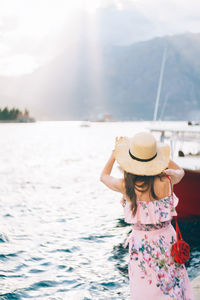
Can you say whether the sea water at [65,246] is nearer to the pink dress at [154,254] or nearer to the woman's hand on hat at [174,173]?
the pink dress at [154,254]

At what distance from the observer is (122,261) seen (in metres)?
9.83

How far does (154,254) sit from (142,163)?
0.87 m

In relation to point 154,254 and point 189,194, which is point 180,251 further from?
point 189,194

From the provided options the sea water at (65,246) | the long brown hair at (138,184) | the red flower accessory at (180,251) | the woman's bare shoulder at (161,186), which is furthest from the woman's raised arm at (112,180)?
the sea water at (65,246)

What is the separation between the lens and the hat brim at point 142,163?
313 centimetres

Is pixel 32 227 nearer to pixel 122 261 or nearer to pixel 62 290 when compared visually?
pixel 122 261

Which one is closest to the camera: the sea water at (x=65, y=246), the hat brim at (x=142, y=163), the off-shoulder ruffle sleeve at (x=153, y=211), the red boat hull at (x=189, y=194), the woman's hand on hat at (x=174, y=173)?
the hat brim at (x=142, y=163)

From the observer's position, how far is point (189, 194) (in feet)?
42.1

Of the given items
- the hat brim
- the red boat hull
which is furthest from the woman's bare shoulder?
the red boat hull

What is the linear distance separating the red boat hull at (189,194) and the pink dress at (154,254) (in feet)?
31.7

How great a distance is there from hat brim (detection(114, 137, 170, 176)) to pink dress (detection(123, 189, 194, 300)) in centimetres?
36

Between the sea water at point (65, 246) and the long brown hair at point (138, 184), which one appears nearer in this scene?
the long brown hair at point (138, 184)

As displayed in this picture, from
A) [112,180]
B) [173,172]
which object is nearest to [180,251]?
[173,172]

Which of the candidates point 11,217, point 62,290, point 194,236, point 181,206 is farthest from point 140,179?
point 11,217
